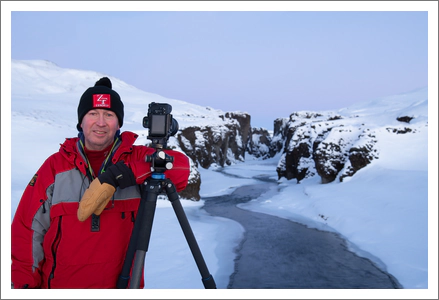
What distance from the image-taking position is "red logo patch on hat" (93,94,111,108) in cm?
213

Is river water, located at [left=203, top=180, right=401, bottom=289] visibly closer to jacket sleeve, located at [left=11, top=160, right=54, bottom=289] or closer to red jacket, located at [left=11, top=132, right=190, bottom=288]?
red jacket, located at [left=11, top=132, right=190, bottom=288]

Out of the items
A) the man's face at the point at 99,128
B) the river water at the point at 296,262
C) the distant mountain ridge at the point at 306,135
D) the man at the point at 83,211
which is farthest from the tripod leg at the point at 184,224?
the distant mountain ridge at the point at 306,135

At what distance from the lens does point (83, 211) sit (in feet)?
6.01

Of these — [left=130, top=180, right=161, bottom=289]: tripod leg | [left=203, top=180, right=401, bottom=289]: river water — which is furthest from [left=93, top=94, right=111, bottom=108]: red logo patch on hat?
[left=203, top=180, right=401, bottom=289]: river water

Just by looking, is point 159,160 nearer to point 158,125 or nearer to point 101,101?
point 158,125

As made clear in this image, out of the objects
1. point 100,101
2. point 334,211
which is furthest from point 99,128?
point 334,211

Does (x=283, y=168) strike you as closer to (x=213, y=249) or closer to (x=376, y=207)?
(x=376, y=207)

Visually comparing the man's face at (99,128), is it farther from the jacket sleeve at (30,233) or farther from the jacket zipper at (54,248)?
the jacket zipper at (54,248)

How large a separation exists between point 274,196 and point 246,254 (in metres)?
9.06

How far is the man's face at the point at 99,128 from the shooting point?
6.84 feet

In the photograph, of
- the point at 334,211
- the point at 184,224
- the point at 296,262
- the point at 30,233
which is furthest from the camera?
the point at 334,211

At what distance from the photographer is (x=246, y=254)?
8.28 metres

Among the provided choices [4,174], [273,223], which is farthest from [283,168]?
[4,174]

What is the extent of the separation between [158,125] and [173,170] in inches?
13.7
